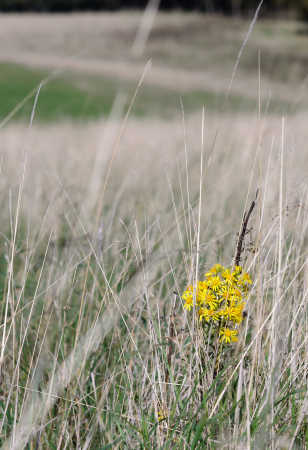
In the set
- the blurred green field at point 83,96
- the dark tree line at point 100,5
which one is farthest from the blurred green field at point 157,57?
the dark tree line at point 100,5

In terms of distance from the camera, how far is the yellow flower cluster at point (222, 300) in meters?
0.82

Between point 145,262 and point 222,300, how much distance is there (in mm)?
197

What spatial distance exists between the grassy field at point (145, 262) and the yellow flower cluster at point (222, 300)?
0.01m

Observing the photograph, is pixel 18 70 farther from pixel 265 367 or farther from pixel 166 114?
pixel 265 367

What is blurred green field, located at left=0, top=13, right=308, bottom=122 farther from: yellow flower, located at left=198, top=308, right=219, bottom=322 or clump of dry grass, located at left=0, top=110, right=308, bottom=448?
yellow flower, located at left=198, top=308, right=219, bottom=322

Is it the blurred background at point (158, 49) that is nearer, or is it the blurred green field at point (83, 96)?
the blurred green field at point (83, 96)

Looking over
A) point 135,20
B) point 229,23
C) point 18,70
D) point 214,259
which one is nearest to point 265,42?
point 229,23

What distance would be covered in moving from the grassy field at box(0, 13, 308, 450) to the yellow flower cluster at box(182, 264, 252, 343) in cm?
1

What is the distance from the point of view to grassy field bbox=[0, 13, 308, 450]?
2.68 feet

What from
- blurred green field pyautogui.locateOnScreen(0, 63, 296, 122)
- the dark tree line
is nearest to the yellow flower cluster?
blurred green field pyautogui.locateOnScreen(0, 63, 296, 122)

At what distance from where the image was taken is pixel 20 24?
87.5 ft

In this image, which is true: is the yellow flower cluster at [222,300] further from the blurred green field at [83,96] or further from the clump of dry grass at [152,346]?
the blurred green field at [83,96]

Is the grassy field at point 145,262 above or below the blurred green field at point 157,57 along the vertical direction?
above

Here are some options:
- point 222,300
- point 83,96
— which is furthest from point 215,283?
point 83,96
